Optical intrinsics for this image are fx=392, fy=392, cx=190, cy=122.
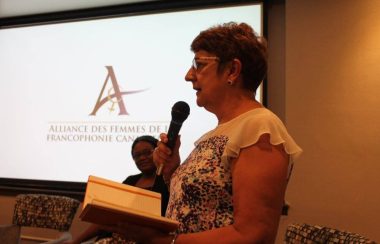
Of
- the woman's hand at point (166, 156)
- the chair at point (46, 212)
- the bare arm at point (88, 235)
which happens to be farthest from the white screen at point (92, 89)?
the woman's hand at point (166, 156)

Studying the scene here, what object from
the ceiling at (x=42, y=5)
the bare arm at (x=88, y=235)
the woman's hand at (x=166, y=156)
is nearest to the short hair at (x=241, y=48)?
the woman's hand at (x=166, y=156)

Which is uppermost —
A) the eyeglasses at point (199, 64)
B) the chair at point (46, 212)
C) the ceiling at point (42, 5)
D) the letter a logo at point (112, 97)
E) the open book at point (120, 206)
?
the ceiling at point (42, 5)

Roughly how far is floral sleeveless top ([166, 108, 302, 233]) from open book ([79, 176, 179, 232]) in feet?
0.31

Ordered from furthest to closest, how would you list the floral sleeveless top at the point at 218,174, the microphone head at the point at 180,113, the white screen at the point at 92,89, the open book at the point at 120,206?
the white screen at the point at 92,89
the microphone head at the point at 180,113
the floral sleeveless top at the point at 218,174
the open book at the point at 120,206

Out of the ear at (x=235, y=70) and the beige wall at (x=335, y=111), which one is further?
the beige wall at (x=335, y=111)

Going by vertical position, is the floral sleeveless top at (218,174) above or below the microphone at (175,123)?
below

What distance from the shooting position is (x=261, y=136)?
35.2 inches

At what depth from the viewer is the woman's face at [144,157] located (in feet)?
8.24

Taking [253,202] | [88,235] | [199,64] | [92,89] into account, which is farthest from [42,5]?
[253,202]

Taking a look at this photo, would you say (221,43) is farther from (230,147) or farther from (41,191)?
(41,191)

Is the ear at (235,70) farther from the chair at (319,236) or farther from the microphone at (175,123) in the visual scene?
the chair at (319,236)

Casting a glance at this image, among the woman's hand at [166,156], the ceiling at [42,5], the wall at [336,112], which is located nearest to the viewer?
the woman's hand at [166,156]

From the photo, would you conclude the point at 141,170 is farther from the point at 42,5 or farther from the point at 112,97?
the point at 42,5

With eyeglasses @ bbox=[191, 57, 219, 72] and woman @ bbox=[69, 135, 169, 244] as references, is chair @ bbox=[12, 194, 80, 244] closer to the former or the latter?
woman @ bbox=[69, 135, 169, 244]
